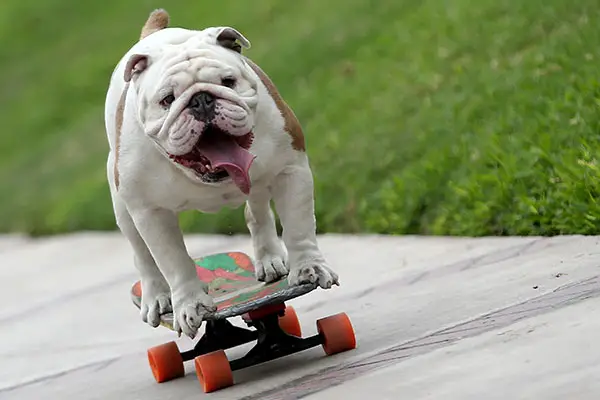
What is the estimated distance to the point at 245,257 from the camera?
17.1 feet

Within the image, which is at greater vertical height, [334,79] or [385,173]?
[334,79]

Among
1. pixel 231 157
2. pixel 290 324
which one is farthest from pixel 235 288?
pixel 231 157

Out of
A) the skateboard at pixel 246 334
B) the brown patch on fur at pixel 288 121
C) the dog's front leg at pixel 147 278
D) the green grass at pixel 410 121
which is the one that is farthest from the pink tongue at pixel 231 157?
the green grass at pixel 410 121

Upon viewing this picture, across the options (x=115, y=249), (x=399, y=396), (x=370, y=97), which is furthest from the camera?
(x=115, y=249)

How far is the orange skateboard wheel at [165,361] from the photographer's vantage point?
15.4ft

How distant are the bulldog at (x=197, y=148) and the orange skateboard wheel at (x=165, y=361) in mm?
257

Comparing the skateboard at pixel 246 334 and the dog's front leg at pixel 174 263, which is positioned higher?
the dog's front leg at pixel 174 263

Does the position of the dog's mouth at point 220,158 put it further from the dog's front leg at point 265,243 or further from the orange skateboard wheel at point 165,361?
the orange skateboard wheel at point 165,361

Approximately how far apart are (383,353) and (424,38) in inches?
178

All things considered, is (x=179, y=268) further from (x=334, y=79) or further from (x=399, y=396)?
(x=334, y=79)

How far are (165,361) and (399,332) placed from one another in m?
0.97

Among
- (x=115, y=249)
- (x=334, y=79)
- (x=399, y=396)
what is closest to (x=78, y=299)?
(x=115, y=249)

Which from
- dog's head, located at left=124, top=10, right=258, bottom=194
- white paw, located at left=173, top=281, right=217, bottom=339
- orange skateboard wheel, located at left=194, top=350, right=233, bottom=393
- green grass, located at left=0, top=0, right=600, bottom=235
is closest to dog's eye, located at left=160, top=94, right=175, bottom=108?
dog's head, located at left=124, top=10, right=258, bottom=194

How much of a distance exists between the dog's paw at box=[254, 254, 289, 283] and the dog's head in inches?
36.2
